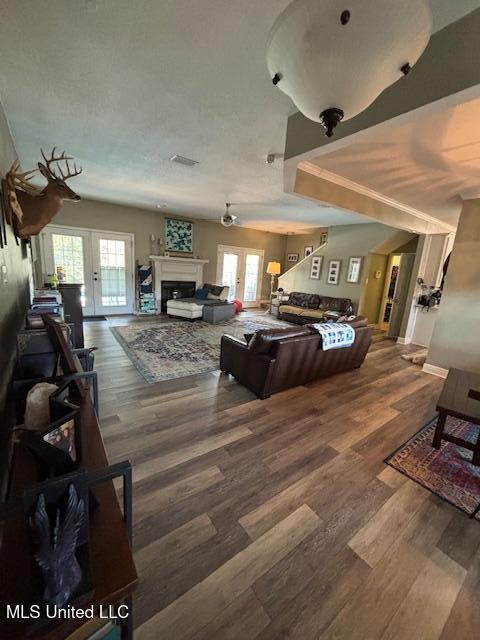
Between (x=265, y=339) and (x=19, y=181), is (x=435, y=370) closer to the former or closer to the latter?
(x=265, y=339)

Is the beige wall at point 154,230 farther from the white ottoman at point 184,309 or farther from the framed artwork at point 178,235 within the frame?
the white ottoman at point 184,309

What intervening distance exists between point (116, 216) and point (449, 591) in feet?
24.9

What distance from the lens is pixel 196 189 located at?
4.52m

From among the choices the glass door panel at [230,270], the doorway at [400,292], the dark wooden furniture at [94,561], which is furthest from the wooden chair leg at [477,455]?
the glass door panel at [230,270]

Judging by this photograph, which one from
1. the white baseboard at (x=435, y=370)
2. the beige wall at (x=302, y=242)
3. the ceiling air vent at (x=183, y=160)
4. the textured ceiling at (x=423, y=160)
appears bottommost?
the white baseboard at (x=435, y=370)

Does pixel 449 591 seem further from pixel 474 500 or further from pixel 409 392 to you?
pixel 409 392

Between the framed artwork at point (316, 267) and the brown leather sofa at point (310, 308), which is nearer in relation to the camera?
the brown leather sofa at point (310, 308)

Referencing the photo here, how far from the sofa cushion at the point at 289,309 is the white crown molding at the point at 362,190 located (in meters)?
3.23

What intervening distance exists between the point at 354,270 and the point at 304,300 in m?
1.50

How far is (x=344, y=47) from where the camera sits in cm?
Result: 72

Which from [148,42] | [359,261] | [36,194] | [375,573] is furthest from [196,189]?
[375,573]

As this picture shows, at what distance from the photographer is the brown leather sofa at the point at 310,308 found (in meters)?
6.58

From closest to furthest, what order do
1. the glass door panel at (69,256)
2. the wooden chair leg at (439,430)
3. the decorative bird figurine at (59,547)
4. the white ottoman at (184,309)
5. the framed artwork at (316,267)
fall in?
1. the decorative bird figurine at (59,547)
2. the wooden chair leg at (439,430)
3. the glass door panel at (69,256)
4. the white ottoman at (184,309)
5. the framed artwork at (316,267)

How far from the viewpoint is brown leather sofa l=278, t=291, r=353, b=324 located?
6.58m
